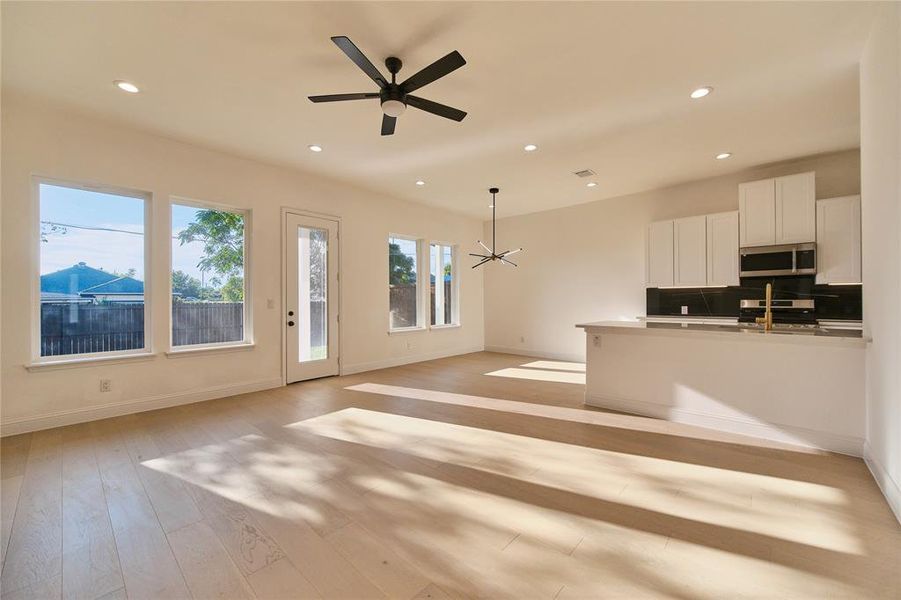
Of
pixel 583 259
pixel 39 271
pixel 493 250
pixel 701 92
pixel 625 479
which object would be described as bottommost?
pixel 625 479

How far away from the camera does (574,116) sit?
3.67m

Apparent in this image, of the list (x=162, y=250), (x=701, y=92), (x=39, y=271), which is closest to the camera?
(x=701, y=92)

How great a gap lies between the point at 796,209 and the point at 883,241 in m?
2.86

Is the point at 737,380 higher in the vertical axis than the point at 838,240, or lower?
lower

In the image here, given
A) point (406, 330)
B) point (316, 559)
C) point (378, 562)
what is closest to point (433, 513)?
point (378, 562)

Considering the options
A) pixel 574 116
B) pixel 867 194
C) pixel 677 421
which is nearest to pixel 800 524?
pixel 677 421

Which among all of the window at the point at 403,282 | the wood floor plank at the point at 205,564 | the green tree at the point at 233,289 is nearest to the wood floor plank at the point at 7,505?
the wood floor plank at the point at 205,564

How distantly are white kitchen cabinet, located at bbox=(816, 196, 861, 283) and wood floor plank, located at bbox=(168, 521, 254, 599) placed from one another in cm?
643

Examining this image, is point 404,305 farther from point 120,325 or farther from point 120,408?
point 120,408

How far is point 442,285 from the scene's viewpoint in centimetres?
784

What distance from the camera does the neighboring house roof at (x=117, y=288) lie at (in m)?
3.83

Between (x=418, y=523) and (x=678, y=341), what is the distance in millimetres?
3081

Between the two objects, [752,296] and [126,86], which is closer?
[126,86]

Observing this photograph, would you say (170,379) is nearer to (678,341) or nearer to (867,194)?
(678,341)
